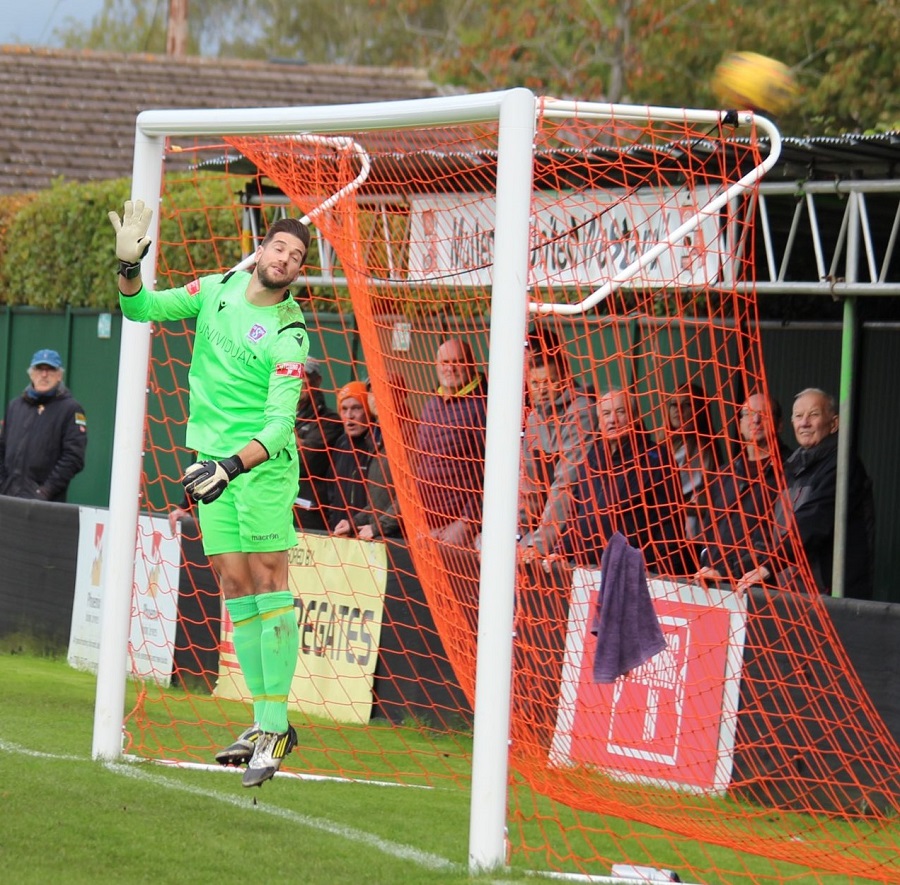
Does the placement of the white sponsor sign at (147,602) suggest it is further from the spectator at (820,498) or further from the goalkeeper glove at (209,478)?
the goalkeeper glove at (209,478)

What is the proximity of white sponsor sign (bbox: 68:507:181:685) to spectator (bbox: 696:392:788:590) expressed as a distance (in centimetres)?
357

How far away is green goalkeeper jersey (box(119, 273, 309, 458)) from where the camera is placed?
604cm

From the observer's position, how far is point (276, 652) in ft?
20.4

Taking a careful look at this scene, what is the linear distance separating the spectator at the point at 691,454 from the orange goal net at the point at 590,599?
1.5 inches

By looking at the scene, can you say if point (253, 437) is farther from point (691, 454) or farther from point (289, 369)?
point (691, 454)

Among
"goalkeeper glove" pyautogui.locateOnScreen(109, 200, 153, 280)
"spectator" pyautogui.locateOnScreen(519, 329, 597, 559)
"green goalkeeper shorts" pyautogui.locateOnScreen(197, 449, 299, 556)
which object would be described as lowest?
"green goalkeeper shorts" pyautogui.locateOnScreen(197, 449, 299, 556)

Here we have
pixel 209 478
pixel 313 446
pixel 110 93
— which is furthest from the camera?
pixel 110 93

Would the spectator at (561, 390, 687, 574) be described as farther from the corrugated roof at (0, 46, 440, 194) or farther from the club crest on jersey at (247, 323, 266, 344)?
the corrugated roof at (0, 46, 440, 194)

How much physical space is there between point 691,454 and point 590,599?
4.80 ft

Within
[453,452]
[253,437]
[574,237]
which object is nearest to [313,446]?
[574,237]

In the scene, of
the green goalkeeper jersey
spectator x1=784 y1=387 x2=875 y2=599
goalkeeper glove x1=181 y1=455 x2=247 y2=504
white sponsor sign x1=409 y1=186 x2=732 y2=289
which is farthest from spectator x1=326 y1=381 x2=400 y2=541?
goalkeeper glove x1=181 y1=455 x2=247 y2=504

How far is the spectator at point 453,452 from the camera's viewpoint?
25.6 feet

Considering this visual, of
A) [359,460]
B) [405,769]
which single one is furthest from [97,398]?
[405,769]

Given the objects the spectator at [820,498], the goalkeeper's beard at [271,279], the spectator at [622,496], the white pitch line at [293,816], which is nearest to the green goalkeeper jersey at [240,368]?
the goalkeeper's beard at [271,279]
